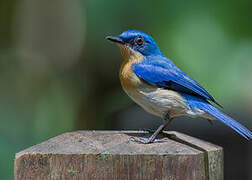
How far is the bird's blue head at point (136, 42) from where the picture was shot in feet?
15.1

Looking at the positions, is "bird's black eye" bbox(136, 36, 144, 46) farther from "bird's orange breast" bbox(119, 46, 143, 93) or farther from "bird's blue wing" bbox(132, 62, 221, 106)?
"bird's blue wing" bbox(132, 62, 221, 106)

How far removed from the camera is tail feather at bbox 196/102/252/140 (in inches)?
153

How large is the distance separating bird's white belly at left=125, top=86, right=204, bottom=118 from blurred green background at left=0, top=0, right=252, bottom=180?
1.15 meters

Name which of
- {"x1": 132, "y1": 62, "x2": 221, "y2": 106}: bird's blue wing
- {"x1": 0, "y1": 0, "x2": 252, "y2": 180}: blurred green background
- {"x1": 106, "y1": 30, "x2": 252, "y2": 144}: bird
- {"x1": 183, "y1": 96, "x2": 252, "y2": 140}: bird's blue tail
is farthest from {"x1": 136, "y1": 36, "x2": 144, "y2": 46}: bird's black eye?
{"x1": 0, "y1": 0, "x2": 252, "y2": 180}: blurred green background

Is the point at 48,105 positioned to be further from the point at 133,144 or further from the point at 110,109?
the point at 133,144

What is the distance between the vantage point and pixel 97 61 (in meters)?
6.96

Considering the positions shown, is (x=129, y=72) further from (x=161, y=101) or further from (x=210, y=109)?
(x=210, y=109)

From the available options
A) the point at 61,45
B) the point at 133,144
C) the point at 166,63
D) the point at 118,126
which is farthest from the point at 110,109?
the point at 133,144

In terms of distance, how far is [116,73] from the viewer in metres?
7.10

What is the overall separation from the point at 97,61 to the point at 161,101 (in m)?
2.87

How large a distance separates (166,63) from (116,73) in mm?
2488

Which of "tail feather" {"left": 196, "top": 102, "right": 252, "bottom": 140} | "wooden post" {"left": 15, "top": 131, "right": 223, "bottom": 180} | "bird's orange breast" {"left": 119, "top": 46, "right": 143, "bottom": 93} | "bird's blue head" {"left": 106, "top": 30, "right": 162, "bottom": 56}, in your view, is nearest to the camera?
"wooden post" {"left": 15, "top": 131, "right": 223, "bottom": 180}

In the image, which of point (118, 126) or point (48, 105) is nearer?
point (118, 126)

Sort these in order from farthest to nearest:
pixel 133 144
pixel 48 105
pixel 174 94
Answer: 1. pixel 48 105
2. pixel 174 94
3. pixel 133 144
